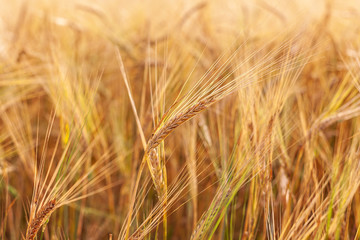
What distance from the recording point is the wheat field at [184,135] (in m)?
0.56

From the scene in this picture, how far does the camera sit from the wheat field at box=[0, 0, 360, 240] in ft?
1.85

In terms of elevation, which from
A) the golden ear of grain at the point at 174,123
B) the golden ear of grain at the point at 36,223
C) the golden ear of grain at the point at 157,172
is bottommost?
the golden ear of grain at the point at 36,223

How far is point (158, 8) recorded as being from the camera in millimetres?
1870

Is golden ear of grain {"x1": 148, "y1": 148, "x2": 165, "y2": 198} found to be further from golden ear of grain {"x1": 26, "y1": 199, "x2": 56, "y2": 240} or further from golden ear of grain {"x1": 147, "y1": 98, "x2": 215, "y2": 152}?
golden ear of grain {"x1": 26, "y1": 199, "x2": 56, "y2": 240}

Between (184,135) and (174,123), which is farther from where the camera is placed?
(184,135)

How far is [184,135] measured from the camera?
87cm

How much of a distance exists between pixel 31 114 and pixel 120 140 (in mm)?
338

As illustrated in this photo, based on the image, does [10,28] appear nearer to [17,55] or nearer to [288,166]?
[17,55]

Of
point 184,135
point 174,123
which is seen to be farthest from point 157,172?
point 184,135

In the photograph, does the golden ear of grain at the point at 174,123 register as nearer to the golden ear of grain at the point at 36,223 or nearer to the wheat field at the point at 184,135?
the wheat field at the point at 184,135

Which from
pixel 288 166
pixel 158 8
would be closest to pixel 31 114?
pixel 288 166

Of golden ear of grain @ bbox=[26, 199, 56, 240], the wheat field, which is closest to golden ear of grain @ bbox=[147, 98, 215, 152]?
the wheat field

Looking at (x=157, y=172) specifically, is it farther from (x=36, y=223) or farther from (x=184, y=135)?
(x=184, y=135)

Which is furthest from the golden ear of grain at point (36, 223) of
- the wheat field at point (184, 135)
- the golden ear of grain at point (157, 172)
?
the golden ear of grain at point (157, 172)
